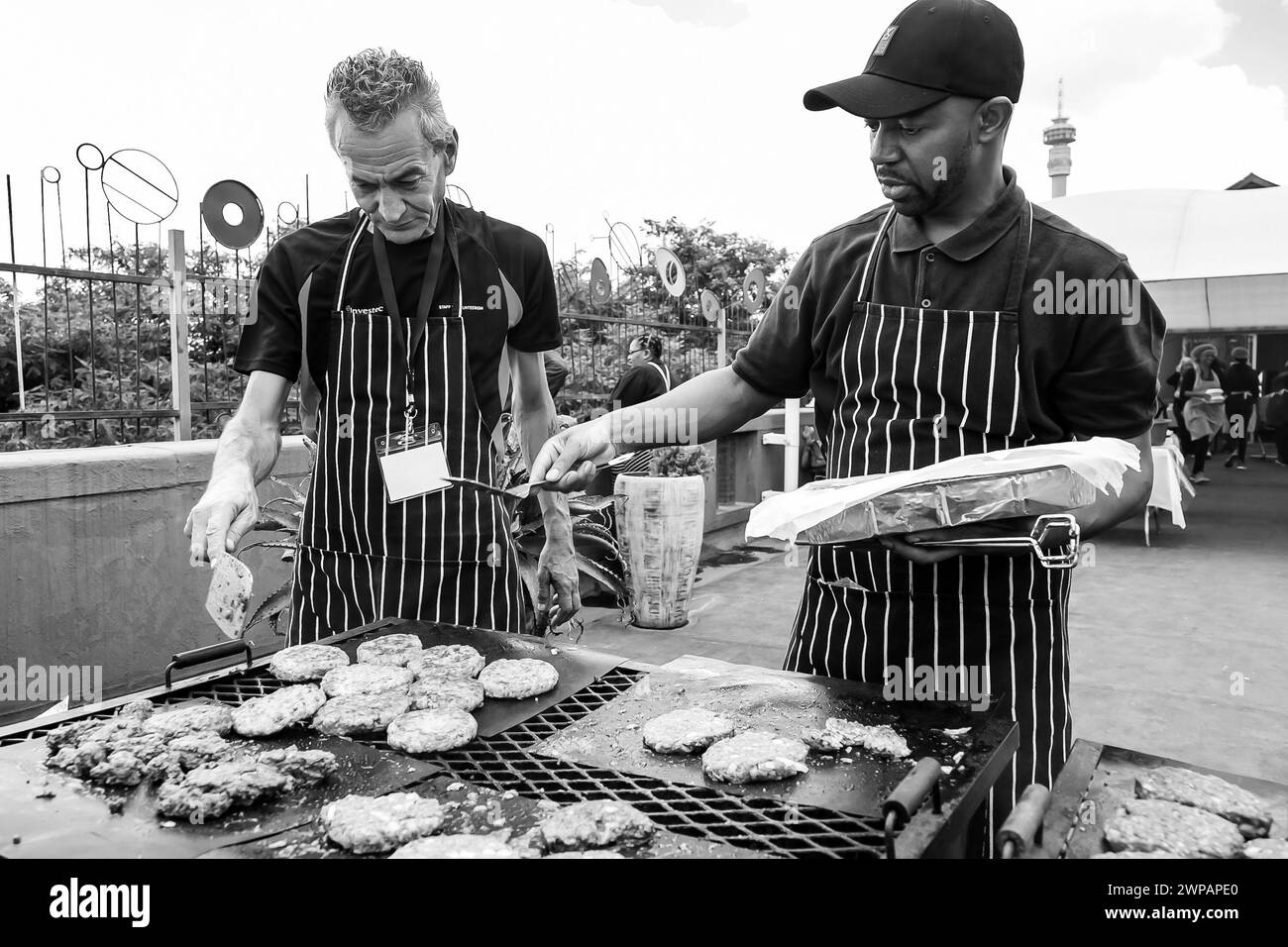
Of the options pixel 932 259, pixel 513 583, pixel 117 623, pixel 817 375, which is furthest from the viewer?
pixel 117 623

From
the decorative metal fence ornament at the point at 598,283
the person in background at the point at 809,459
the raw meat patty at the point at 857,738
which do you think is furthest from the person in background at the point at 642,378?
the raw meat patty at the point at 857,738

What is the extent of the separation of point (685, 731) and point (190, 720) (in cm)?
81

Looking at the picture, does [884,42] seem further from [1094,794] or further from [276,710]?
[276,710]

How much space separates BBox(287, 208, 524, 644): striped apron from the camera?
2.15 m

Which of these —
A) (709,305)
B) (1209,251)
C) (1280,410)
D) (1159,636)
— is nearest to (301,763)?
(1159,636)

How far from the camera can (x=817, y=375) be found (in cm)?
198

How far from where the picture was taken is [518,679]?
5.45 feet

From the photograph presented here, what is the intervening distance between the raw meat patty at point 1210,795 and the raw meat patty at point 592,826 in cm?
68

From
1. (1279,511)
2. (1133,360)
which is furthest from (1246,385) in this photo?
(1133,360)

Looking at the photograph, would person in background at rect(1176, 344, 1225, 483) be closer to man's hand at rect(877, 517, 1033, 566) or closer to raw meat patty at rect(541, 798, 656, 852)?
man's hand at rect(877, 517, 1033, 566)

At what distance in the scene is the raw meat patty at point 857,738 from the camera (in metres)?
1.33

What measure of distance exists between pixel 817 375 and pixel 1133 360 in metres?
0.61

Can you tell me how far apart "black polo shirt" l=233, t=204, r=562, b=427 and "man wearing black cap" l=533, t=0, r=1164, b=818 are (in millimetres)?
584
